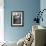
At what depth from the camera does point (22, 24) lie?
18.2ft

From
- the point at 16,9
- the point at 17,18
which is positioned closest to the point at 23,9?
the point at 16,9

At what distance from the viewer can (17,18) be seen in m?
5.56

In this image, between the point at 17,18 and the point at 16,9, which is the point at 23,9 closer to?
the point at 16,9

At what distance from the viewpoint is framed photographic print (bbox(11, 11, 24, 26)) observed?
5.54 metres

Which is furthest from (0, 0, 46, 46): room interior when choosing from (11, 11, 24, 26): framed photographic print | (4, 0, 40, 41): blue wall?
(11, 11, 24, 26): framed photographic print

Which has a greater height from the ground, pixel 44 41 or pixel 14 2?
pixel 14 2

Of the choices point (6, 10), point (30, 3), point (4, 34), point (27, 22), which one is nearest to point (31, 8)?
point (30, 3)

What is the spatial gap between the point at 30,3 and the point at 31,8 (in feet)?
0.70

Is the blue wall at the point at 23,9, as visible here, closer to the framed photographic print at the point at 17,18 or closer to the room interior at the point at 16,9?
the room interior at the point at 16,9

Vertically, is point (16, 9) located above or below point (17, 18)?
above

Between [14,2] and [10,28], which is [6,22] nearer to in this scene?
[10,28]

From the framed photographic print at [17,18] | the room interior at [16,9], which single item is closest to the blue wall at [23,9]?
the room interior at [16,9]

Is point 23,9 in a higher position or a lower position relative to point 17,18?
higher

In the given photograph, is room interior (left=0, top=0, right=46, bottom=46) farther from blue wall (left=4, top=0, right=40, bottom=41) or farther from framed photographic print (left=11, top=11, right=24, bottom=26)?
framed photographic print (left=11, top=11, right=24, bottom=26)
